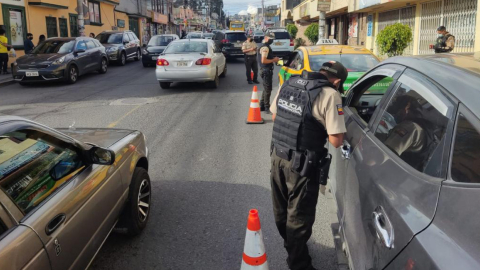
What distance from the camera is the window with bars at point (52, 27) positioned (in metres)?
22.9

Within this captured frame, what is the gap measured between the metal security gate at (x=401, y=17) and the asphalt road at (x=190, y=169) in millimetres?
8404

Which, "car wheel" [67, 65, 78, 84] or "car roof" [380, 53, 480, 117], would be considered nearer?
"car roof" [380, 53, 480, 117]

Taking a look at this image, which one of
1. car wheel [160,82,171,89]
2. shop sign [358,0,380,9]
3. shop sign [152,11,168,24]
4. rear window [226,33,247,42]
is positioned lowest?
car wheel [160,82,171,89]

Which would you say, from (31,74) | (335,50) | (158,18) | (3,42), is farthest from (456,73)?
(158,18)

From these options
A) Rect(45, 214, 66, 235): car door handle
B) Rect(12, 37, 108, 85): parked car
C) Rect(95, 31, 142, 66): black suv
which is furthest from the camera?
Rect(95, 31, 142, 66): black suv

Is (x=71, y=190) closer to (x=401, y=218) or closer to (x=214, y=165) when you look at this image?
(x=401, y=218)

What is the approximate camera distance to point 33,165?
2.72 m

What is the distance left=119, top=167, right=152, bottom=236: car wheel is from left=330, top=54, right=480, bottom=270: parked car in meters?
1.83

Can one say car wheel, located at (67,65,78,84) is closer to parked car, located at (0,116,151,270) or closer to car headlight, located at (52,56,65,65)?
car headlight, located at (52,56,65,65)

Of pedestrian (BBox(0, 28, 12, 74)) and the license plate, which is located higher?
pedestrian (BBox(0, 28, 12, 74))

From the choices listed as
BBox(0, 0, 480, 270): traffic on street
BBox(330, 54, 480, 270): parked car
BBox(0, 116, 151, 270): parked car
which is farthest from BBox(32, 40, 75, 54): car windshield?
BBox(330, 54, 480, 270): parked car

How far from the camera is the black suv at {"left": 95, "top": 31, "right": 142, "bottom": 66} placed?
20273 millimetres

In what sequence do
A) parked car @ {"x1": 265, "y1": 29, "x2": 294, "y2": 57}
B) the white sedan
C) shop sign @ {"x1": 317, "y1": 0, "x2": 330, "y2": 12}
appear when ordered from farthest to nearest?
1. parked car @ {"x1": 265, "y1": 29, "x2": 294, "y2": 57}
2. shop sign @ {"x1": 317, "y1": 0, "x2": 330, "y2": 12}
3. the white sedan

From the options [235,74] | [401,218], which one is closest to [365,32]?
[235,74]
